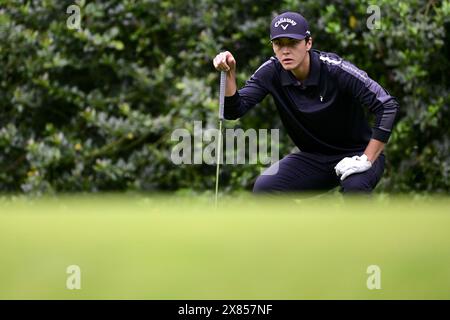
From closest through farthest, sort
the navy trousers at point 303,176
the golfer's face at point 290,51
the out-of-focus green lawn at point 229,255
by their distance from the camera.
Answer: the out-of-focus green lawn at point 229,255 → the golfer's face at point 290,51 → the navy trousers at point 303,176

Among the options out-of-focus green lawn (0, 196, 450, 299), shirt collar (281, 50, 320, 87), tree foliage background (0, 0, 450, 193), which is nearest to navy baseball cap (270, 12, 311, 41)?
shirt collar (281, 50, 320, 87)

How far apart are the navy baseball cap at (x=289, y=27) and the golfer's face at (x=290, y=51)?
6cm

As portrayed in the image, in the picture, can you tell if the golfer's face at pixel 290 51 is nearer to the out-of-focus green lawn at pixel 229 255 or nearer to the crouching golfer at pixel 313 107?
the crouching golfer at pixel 313 107

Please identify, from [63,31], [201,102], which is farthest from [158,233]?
[63,31]

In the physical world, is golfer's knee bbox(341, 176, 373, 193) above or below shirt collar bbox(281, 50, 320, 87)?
below

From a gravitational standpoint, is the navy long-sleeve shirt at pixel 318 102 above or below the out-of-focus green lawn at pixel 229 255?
above

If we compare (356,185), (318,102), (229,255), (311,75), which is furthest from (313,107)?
(229,255)

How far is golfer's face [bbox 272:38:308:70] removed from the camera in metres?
7.16

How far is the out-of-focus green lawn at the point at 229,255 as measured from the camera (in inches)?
166

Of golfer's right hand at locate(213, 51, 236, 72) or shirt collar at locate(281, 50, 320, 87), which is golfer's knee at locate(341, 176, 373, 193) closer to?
shirt collar at locate(281, 50, 320, 87)

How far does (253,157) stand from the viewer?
10.7 meters

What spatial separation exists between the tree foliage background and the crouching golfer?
9.36 ft

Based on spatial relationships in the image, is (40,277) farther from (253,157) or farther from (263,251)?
(253,157)

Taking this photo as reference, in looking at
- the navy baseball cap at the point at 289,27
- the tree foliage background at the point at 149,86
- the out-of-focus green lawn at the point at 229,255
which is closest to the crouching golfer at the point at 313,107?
the navy baseball cap at the point at 289,27
